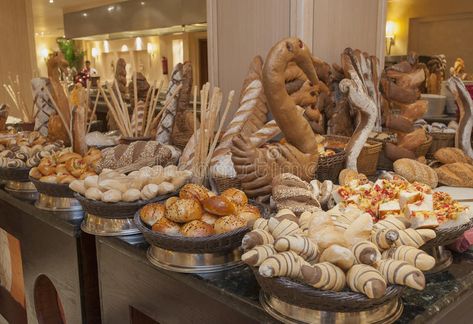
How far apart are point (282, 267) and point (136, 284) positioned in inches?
24.0

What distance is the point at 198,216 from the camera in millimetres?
1181

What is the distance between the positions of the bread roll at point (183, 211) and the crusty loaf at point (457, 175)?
1005mm

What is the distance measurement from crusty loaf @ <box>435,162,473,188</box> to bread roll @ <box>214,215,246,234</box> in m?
0.93

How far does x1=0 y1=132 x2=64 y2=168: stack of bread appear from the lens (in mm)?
1901

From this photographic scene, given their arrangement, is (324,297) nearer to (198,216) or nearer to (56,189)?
(198,216)

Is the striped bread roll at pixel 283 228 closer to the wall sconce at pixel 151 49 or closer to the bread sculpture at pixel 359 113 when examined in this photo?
the bread sculpture at pixel 359 113

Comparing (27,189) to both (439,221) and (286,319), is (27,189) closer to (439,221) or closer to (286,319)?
(286,319)

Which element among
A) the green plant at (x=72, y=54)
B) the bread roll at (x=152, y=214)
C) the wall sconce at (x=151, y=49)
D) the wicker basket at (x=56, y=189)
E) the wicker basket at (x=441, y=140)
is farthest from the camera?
the green plant at (x=72, y=54)

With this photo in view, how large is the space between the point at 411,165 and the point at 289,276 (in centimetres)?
103

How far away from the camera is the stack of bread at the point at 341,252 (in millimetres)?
807

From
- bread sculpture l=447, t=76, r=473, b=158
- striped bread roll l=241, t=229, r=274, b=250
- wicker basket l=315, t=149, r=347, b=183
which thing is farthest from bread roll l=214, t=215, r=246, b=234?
bread sculpture l=447, t=76, r=473, b=158

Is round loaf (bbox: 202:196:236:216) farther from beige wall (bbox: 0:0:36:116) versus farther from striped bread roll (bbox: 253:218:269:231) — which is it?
beige wall (bbox: 0:0:36:116)

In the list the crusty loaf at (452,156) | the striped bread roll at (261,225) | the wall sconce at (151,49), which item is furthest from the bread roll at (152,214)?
the wall sconce at (151,49)

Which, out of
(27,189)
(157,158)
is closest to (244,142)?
(157,158)
